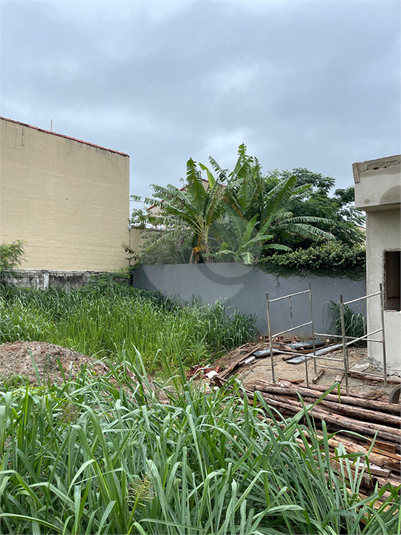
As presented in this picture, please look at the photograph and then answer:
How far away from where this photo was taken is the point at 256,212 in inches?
513

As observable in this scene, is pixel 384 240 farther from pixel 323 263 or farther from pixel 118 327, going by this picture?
pixel 118 327

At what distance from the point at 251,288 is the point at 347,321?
2.89 metres

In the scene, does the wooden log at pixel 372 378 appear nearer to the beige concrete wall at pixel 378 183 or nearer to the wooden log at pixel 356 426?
the wooden log at pixel 356 426

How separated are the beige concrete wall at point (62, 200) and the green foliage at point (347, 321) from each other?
8.16 metres

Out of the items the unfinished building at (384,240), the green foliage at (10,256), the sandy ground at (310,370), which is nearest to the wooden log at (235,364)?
the sandy ground at (310,370)

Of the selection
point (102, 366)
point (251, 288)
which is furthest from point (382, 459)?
point (251, 288)

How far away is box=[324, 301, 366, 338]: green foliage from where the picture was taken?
857cm

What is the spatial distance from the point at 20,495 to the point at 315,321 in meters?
8.53

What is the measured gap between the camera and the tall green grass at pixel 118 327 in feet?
23.6

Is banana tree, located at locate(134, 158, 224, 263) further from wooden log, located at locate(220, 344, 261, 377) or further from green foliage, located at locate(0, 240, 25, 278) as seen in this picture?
wooden log, located at locate(220, 344, 261, 377)

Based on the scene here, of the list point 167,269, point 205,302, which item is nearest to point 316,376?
point 205,302

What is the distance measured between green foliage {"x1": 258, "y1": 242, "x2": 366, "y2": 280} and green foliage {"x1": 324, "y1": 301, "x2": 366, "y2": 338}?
2.59 feet

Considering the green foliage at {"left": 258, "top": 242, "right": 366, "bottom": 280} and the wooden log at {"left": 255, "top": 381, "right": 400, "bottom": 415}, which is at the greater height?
the green foliage at {"left": 258, "top": 242, "right": 366, "bottom": 280}

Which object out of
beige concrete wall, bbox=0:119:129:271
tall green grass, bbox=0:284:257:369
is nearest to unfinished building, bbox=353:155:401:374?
tall green grass, bbox=0:284:257:369
